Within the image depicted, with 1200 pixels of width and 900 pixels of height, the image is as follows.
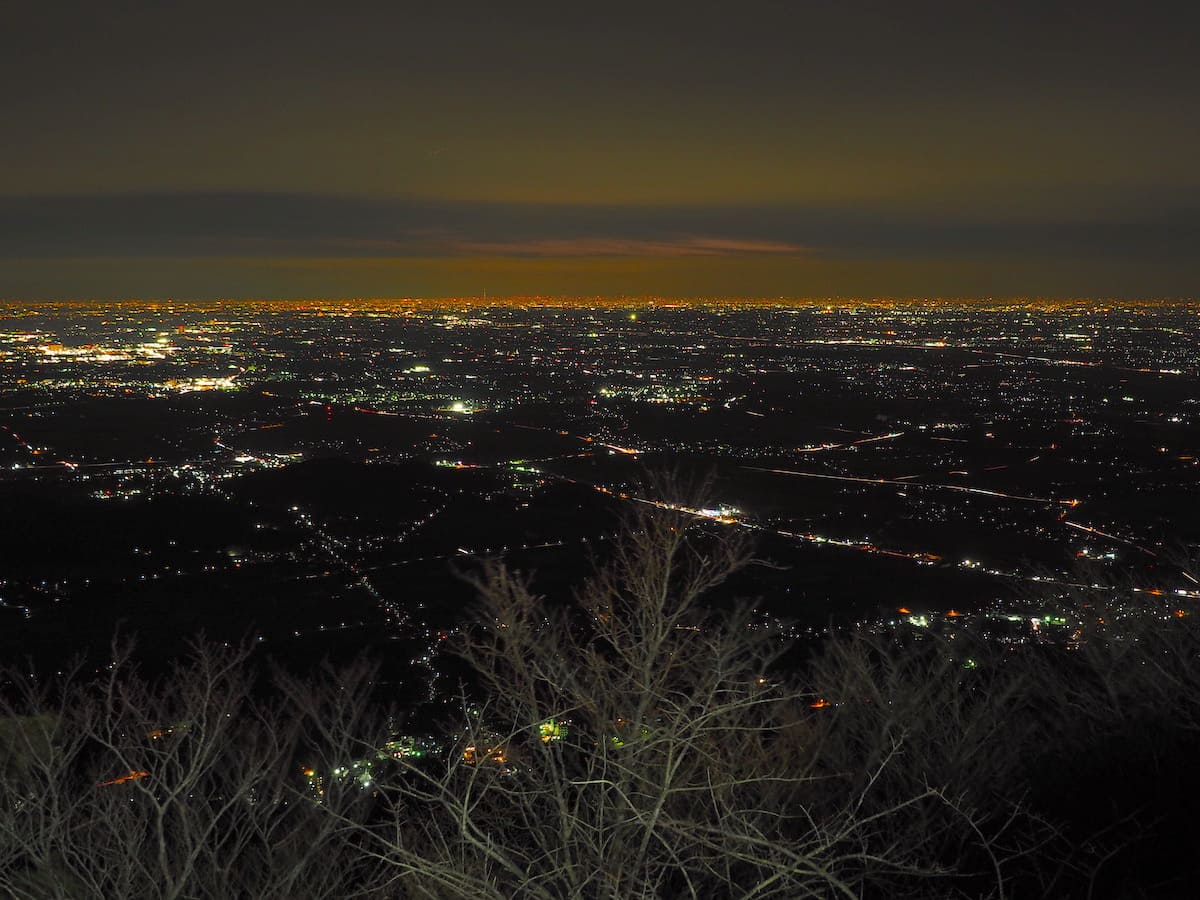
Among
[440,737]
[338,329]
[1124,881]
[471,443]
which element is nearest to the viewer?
[1124,881]

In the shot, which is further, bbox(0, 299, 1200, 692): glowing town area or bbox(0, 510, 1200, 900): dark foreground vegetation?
bbox(0, 299, 1200, 692): glowing town area

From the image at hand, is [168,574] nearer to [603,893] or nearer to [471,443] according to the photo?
[471,443]

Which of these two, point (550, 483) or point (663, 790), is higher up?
point (663, 790)

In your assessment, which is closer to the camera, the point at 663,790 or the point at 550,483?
the point at 663,790

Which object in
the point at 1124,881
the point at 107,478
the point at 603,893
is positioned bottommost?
the point at 107,478

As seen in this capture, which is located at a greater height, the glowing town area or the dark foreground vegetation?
the dark foreground vegetation

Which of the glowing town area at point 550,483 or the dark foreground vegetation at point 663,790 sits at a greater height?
the dark foreground vegetation at point 663,790

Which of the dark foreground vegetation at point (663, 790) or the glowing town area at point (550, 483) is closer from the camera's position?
the dark foreground vegetation at point (663, 790)

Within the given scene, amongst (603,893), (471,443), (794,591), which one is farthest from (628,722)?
(471,443)
